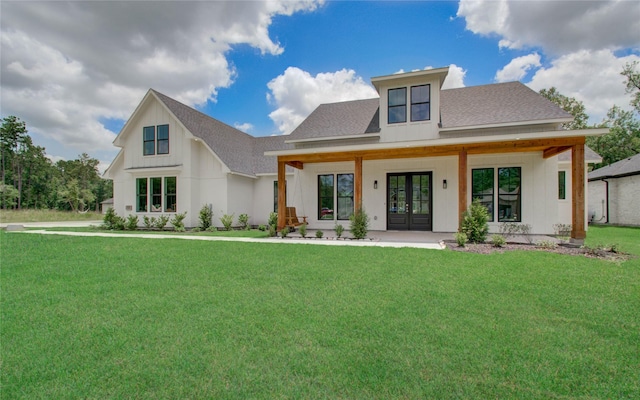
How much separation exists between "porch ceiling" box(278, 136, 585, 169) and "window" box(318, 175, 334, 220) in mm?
2053

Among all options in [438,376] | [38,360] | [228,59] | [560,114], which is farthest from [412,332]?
[228,59]

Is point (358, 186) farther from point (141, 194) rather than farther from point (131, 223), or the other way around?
point (141, 194)

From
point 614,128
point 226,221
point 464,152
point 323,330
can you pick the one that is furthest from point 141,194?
point 614,128

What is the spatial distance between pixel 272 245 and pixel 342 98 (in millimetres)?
10294

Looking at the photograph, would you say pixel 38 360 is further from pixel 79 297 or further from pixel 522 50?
pixel 522 50

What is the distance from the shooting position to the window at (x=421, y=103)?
11.5m

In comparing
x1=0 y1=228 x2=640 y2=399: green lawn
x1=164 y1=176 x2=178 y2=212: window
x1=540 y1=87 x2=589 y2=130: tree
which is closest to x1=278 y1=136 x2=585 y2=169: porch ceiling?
x1=0 y1=228 x2=640 y2=399: green lawn

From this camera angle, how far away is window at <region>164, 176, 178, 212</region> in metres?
14.6

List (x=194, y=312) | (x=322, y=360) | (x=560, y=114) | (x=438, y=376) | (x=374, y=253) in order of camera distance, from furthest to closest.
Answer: (x=560, y=114) → (x=374, y=253) → (x=194, y=312) → (x=322, y=360) → (x=438, y=376)

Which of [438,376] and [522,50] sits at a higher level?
[522,50]

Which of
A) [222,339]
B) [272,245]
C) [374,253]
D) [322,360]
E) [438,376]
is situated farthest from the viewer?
[272,245]

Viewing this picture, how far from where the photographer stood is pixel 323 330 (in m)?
3.24

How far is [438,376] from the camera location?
7.90 ft

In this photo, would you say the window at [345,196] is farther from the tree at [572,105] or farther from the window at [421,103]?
the tree at [572,105]
